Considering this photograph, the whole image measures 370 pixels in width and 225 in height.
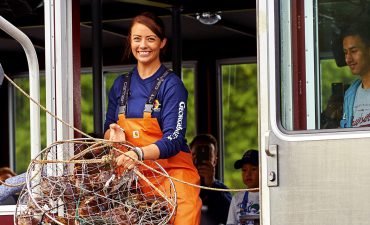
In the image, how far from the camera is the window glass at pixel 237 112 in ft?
31.0

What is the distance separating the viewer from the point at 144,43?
4945mm

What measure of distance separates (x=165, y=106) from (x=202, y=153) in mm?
3705

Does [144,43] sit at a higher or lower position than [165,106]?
higher

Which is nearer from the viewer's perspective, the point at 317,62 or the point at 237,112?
the point at 317,62

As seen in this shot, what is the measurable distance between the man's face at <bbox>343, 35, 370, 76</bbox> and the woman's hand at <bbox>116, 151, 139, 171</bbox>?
104 cm

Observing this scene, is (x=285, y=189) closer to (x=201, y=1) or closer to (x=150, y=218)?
(x=150, y=218)

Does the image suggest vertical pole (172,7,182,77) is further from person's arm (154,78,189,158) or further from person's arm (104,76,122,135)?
person's arm (154,78,189,158)

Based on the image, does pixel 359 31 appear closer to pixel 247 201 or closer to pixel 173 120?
pixel 173 120

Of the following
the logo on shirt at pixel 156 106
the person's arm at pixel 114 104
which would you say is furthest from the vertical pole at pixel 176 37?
the logo on shirt at pixel 156 106

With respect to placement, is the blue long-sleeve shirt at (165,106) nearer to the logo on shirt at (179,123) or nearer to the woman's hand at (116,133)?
the logo on shirt at (179,123)

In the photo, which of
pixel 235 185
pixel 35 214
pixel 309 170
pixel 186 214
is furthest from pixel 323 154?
pixel 235 185

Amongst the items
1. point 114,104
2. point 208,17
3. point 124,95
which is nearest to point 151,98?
point 124,95

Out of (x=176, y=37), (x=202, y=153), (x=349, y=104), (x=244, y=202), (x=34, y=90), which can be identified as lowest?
(x=244, y=202)

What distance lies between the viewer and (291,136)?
4.17 metres
